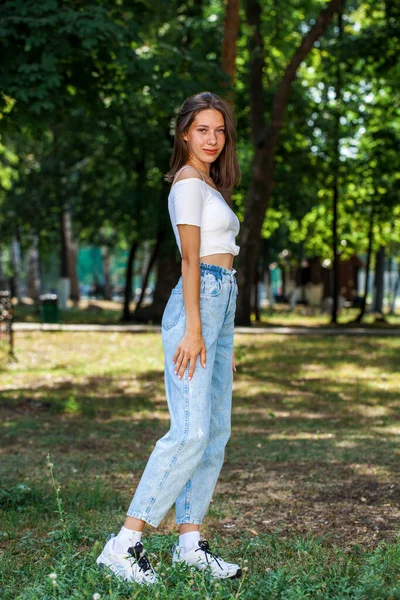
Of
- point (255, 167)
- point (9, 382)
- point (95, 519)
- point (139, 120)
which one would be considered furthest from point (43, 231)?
point (95, 519)

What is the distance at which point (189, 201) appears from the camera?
12.2 feet

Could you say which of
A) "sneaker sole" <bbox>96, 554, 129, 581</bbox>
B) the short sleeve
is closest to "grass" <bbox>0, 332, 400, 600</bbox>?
"sneaker sole" <bbox>96, 554, 129, 581</bbox>

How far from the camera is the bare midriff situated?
12.5 ft

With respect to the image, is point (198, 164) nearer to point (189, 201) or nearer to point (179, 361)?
point (189, 201)

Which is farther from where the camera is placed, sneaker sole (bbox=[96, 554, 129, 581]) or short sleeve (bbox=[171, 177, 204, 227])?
short sleeve (bbox=[171, 177, 204, 227])

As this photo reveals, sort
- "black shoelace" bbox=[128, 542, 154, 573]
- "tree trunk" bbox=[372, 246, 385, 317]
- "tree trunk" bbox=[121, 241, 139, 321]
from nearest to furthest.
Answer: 1. "black shoelace" bbox=[128, 542, 154, 573]
2. "tree trunk" bbox=[121, 241, 139, 321]
3. "tree trunk" bbox=[372, 246, 385, 317]

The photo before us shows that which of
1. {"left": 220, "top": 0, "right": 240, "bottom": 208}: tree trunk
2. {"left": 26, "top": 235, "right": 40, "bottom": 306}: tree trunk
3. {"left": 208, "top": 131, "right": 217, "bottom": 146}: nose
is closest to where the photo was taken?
{"left": 208, "top": 131, "right": 217, "bottom": 146}: nose

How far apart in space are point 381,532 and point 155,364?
10941 millimetres

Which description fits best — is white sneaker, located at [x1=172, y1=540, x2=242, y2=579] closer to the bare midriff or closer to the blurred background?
the bare midriff

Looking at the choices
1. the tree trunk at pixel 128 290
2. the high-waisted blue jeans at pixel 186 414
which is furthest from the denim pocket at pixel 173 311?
the tree trunk at pixel 128 290

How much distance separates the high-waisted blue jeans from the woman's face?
51 centimetres

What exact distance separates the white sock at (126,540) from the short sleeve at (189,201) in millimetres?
1297

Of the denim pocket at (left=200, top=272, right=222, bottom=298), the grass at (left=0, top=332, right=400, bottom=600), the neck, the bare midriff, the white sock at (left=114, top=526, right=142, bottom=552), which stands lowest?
the grass at (left=0, top=332, right=400, bottom=600)

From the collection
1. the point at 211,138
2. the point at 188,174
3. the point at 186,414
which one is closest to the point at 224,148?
the point at 211,138
